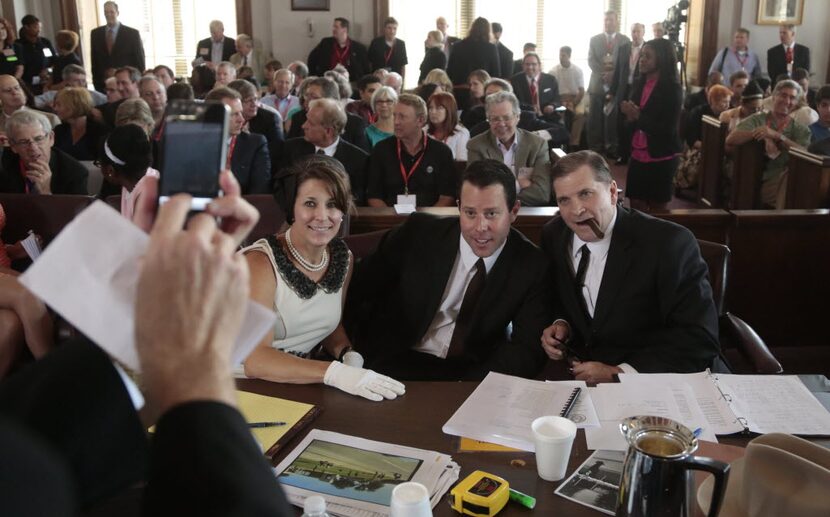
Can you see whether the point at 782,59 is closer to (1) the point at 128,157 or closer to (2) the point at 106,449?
(1) the point at 128,157

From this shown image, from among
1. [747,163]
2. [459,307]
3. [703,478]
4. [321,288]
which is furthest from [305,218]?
[747,163]

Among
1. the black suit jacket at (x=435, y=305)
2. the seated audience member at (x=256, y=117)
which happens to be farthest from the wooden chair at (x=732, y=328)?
the seated audience member at (x=256, y=117)

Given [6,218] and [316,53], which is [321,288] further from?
[316,53]

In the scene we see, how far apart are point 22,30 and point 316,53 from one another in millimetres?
3419

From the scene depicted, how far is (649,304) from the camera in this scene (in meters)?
2.52

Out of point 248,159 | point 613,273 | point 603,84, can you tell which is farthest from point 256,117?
point 603,84

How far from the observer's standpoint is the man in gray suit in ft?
33.2

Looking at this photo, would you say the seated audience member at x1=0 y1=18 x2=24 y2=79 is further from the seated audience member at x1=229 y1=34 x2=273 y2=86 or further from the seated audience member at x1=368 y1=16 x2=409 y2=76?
the seated audience member at x1=368 y1=16 x2=409 y2=76

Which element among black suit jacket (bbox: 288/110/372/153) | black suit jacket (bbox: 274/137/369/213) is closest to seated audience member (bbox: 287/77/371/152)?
black suit jacket (bbox: 288/110/372/153)

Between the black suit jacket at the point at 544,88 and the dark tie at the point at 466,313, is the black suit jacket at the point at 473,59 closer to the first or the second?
the black suit jacket at the point at 544,88

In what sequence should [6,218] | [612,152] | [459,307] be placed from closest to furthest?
[459,307], [6,218], [612,152]

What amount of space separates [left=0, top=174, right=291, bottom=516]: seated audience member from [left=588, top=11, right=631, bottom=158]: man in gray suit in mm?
9705

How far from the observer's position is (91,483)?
0.69 metres

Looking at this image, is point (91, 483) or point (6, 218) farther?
point (6, 218)
